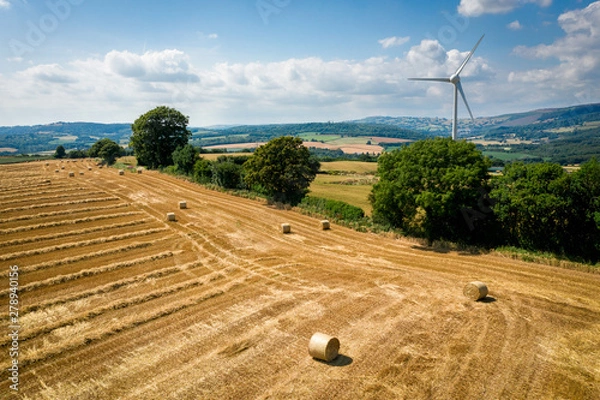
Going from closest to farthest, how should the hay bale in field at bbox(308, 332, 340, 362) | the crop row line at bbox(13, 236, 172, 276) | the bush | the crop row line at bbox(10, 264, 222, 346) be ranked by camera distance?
the hay bale in field at bbox(308, 332, 340, 362)
the crop row line at bbox(10, 264, 222, 346)
the crop row line at bbox(13, 236, 172, 276)
the bush

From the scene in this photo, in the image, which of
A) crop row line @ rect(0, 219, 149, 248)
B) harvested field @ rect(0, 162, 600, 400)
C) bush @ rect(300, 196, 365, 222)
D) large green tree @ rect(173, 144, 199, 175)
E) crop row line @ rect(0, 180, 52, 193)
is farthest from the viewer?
large green tree @ rect(173, 144, 199, 175)

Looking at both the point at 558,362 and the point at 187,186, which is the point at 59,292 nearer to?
the point at 558,362

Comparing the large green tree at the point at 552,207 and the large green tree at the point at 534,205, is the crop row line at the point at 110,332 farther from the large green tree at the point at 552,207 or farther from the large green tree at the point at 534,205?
the large green tree at the point at 552,207

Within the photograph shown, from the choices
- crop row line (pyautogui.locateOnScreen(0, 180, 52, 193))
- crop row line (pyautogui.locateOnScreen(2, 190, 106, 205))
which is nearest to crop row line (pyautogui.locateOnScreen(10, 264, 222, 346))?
crop row line (pyautogui.locateOnScreen(2, 190, 106, 205))

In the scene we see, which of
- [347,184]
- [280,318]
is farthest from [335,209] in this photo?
[347,184]

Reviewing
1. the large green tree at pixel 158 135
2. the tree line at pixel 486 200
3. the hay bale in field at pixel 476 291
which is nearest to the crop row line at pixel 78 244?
the tree line at pixel 486 200

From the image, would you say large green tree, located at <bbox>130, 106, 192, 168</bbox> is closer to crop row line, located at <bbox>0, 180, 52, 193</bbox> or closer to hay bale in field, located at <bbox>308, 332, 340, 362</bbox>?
crop row line, located at <bbox>0, 180, 52, 193</bbox>

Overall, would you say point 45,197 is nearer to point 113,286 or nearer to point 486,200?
point 113,286
